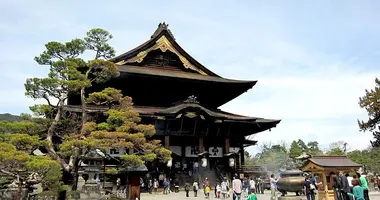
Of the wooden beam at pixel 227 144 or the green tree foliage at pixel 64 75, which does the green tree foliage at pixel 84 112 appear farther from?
the wooden beam at pixel 227 144

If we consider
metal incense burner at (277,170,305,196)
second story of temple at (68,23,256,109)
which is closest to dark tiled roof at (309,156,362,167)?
metal incense burner at (277,170,305,196)

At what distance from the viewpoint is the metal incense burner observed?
16.3m

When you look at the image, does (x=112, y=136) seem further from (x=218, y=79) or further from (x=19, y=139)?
(x=218, y=79)

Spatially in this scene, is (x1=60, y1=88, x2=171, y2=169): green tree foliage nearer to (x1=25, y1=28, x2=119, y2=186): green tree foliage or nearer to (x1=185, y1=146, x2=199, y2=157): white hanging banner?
(x1=25, y1=28, x2=119, y2=186): green tree foliage

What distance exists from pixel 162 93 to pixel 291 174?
1396 cm

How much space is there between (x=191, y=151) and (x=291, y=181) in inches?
429

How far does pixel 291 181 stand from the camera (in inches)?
641

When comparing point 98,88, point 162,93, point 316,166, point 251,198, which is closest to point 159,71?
point 162,93

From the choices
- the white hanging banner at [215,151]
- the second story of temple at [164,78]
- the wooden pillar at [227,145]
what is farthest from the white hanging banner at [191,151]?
the second story of temple at [164,78]

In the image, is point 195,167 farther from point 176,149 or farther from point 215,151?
point 215,151

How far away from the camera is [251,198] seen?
33.4 feet

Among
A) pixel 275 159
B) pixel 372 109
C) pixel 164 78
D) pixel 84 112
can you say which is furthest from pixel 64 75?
pixel 275 159

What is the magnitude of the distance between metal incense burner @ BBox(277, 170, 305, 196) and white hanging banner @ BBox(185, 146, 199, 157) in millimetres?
9995

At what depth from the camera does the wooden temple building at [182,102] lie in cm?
2416
